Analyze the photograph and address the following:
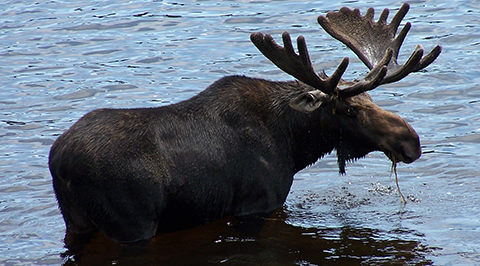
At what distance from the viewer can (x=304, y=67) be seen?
6.34 m

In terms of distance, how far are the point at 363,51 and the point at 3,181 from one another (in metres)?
3.94

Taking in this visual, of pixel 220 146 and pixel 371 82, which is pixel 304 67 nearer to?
pixel 371 82

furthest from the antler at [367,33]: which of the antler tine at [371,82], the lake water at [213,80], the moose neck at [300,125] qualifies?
the lake water at [213,80]

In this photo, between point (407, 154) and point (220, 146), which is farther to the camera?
point (407, 154)

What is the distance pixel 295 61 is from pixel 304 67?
0.29 ft

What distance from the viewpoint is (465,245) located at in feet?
21.4

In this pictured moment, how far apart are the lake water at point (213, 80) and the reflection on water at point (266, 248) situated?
2cm

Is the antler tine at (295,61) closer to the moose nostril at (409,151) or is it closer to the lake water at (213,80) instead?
the moose nostril at (409,151)

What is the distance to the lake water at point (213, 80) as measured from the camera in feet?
21.5

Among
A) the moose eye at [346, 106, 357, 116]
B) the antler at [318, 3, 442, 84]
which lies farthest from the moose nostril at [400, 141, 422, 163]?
the antler at [318, 3, 442, 84]

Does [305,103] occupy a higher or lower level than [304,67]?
lower

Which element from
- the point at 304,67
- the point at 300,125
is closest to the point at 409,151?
the point at 300,125

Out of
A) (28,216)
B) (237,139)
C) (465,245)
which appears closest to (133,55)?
(28,216)

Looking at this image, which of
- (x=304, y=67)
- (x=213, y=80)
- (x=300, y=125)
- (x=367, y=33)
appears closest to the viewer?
(x=304, y=67)
